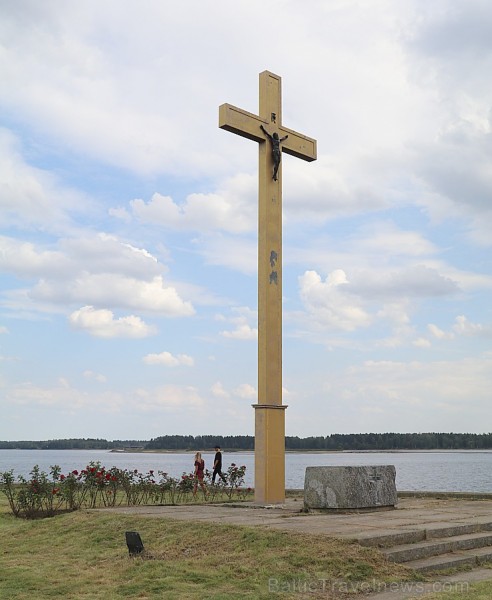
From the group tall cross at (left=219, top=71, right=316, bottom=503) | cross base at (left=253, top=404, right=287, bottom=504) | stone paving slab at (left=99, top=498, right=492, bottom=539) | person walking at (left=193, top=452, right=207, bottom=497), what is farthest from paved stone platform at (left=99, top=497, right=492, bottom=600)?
person walking at (left=193, top=452, right=207, bottom=497)

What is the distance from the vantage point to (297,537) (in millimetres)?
7793

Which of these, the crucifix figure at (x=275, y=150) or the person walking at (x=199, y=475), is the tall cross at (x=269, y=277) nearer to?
the crucifix figure at (x=275, y=150)

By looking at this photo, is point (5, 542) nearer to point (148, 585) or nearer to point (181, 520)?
point (181, 520)

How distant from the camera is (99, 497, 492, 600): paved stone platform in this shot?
23.6 ft

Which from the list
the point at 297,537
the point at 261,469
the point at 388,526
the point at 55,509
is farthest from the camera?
the point at 55,509

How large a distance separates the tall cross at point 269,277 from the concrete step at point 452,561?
4.51 m

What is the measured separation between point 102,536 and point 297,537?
273cm

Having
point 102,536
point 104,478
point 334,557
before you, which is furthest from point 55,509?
point 334,557

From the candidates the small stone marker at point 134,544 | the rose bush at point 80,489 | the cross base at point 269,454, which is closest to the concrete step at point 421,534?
the small stone marker at point 134,544

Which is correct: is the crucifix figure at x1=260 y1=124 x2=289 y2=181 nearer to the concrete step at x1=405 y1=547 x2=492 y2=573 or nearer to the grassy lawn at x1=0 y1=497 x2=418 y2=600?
the grassy lawn at x1=0 y1=497 x2=418 y2=600

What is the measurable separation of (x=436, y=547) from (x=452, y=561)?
0.36 metres

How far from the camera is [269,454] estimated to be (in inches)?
482

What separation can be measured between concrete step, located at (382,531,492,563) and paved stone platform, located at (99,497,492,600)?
0.23 metres

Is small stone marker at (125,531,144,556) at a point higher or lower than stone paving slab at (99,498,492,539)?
lower
